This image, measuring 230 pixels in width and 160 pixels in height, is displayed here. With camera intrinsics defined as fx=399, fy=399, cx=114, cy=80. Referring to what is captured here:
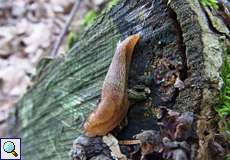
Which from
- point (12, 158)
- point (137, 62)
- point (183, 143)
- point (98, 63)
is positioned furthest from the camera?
point (12, 158)

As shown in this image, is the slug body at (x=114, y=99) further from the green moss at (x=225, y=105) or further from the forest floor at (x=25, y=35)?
the forest floor at (x=25, y=35)

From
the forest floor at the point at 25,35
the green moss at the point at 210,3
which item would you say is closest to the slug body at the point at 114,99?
the green moss at the point at 210,3

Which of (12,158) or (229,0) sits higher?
(229,0)

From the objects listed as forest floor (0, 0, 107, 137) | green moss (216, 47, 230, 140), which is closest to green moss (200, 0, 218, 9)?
green moss (216, 47, 230, 140)

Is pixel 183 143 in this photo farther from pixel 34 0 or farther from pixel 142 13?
pixel 34 0

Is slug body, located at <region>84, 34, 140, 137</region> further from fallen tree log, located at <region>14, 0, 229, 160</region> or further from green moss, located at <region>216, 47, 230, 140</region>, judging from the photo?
green moss, located at <region>216, 47, 230, 140</region>

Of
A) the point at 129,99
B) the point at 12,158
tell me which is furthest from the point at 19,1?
the point at 129,99

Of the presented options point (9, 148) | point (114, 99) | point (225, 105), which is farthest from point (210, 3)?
point (9, 148)
